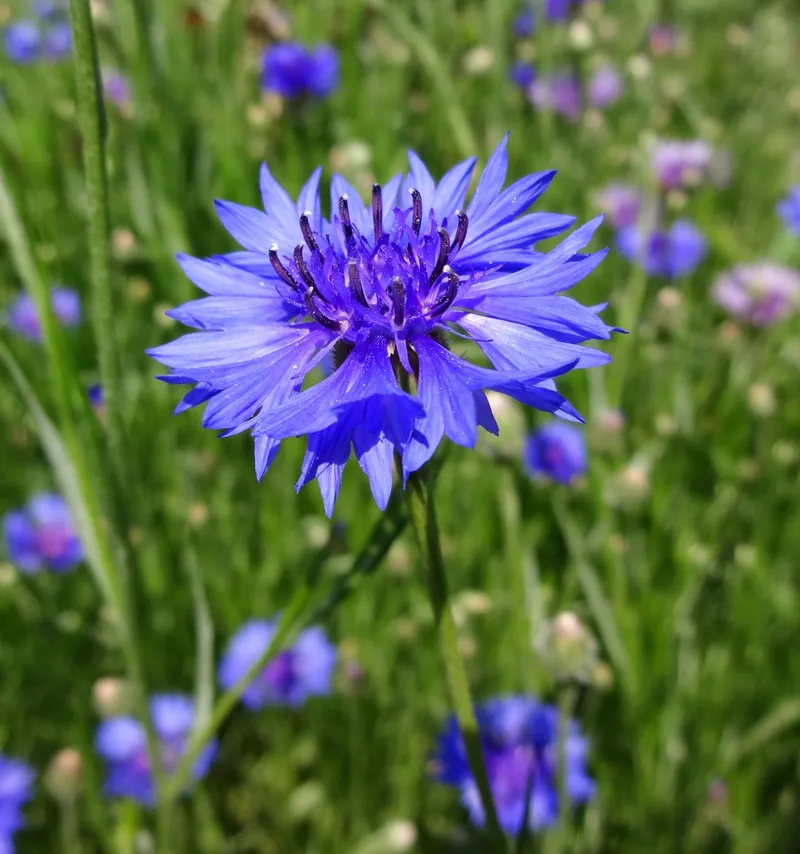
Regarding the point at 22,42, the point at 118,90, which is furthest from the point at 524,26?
the point at 22,42

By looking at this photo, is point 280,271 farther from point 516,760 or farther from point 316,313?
point 516,760

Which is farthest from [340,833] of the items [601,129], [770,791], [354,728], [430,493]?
[601,129]

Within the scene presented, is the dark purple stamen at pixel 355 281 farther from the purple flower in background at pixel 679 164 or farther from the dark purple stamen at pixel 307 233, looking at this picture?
the purple flower in background at pixel 679 164

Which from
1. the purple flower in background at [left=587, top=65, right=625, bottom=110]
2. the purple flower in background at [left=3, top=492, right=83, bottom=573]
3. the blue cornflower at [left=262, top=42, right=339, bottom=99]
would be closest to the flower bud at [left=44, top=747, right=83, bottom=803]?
the purple flower in background at [left=3, top=492, right=83, bottom=573]

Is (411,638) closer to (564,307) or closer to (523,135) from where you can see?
(564,307)

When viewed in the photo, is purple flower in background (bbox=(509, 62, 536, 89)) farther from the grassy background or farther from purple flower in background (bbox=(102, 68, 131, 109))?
purple flower in background (bbox=(102, 68, 131, 109))

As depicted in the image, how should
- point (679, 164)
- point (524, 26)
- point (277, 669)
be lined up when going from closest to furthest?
point (277, 669)
point (679, 164)
point (524, 26)
